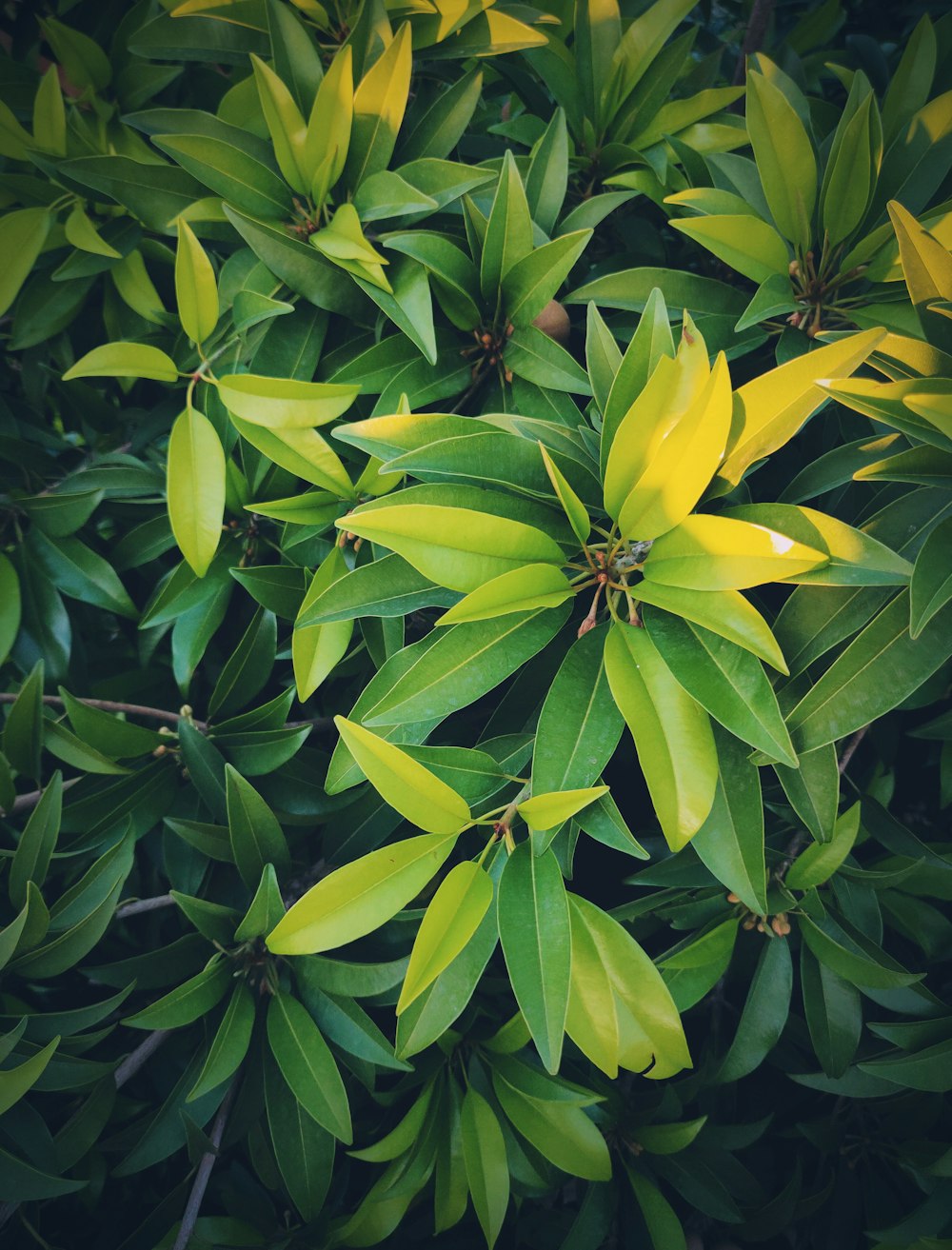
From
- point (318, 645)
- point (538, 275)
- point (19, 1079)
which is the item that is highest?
point (538, 275)

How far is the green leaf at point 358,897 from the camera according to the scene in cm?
63

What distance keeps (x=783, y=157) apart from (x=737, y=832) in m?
0.64

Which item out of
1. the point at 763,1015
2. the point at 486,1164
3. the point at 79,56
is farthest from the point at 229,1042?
the point at 79,56

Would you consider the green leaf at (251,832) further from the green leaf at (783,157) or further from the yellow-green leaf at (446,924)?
the green leaf at (783,157)

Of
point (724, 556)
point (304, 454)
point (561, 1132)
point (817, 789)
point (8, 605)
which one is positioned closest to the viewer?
point (724, 556)

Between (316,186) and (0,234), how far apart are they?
1.33ft

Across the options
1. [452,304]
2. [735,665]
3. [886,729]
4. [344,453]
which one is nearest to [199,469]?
[344,453]

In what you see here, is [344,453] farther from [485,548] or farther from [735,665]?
[735,665]

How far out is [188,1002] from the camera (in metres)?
0.77

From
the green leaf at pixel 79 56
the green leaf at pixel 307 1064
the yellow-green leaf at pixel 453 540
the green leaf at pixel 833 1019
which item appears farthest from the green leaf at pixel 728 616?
the green leaf at pixel 79 56

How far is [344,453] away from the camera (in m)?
0.87

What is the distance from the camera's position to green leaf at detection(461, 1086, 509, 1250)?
2.71 feet

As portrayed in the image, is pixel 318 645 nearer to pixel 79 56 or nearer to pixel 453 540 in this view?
pixel 453 540

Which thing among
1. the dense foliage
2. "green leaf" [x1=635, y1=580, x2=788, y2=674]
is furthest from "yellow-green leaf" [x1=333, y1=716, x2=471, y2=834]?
"green leaf" [x1=635, y1=580, x2=788, y2=674]
